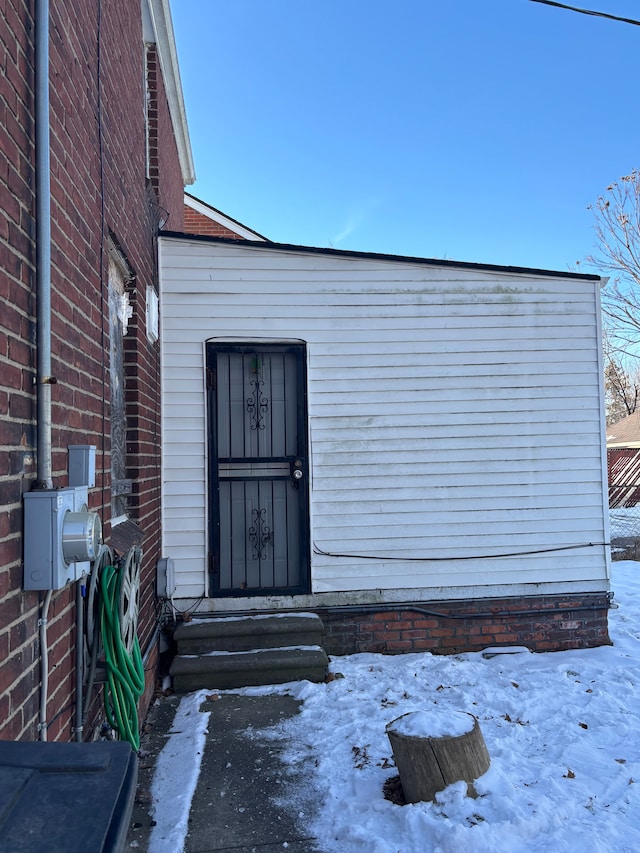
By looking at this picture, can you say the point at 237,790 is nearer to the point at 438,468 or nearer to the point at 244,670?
the point at 244,670

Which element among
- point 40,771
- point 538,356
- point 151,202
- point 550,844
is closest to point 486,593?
point 538,356

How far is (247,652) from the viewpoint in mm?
4262

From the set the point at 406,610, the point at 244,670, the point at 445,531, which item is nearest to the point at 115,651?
the point at 244,670

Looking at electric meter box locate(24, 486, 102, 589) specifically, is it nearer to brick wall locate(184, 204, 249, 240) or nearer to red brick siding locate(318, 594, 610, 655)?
red brick siding locate(318, 594, 610, 655)

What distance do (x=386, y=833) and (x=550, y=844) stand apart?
614 millimetres

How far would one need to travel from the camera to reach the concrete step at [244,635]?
4297 millimetres

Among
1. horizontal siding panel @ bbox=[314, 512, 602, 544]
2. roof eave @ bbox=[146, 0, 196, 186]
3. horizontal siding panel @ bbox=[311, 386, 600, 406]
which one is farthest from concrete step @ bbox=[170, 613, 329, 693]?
roof eave @ bbox=[146, 0, 196, 186]

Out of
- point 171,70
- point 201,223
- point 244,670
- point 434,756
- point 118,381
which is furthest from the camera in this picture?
point 201,223

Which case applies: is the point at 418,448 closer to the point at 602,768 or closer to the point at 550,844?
the point at 602,768

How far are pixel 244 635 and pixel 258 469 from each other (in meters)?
1.23

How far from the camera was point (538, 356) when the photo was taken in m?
5.07

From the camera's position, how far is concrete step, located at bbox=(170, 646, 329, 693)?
408cm

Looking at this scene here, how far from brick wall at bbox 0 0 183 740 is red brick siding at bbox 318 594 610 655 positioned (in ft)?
5.16

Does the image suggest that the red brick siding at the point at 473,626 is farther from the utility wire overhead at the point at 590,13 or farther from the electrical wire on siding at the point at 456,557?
the utility wire overhead at the point at 590,13
